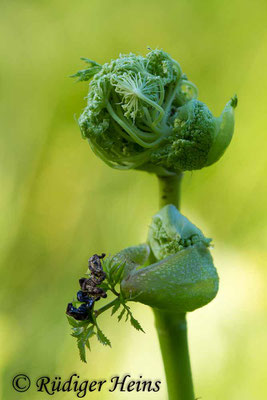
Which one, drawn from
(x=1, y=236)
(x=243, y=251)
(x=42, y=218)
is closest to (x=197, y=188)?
→ (x=243, y=251)

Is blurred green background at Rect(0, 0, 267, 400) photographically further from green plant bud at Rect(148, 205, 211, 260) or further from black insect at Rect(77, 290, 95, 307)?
black insect at Rect(77, 290, 95, 307)

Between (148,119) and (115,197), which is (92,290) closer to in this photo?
(148,119)

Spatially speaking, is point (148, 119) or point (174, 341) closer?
point (148, 119)

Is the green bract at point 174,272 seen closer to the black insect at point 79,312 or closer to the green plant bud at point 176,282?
the green plant bud at point 176,282

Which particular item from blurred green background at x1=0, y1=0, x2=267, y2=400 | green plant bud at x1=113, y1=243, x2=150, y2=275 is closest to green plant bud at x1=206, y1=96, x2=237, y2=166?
green plant bud at x1=113, y1=243, x2=150, y2=275

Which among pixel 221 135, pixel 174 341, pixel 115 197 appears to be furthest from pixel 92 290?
pixel 115 197

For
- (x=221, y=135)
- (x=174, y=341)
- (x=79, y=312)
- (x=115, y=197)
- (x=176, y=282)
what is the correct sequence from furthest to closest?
(x=115, y=197) < (x=174, y=341) < (x=221, y=135) < (x=176, y=282) < (x=79, y=312)

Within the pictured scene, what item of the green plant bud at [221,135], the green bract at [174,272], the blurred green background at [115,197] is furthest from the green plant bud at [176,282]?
the blurred green background at [115,197]
